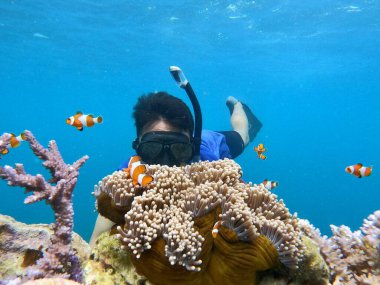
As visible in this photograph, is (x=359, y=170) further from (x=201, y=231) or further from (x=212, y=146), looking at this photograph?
(x=201, y=231)

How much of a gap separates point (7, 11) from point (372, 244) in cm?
2453

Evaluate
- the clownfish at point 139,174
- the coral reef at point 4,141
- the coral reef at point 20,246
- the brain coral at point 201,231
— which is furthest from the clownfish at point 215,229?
the coral reef at point 4,141

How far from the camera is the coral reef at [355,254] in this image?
8.95 ft

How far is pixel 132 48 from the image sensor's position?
92.6 ft

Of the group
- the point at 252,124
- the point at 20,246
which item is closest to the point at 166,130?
the point at 20,246

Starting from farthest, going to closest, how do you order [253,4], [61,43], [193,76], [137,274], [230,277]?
[193,76] → [61,43] → [253,4] → [137,274] → [230,277]

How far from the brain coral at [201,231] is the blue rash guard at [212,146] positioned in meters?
3.32

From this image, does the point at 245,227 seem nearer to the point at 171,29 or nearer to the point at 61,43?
the point at 171,29

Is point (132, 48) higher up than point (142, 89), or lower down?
lower down

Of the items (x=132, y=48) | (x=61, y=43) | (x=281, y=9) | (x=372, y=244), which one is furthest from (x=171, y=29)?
(x=372, y=244)

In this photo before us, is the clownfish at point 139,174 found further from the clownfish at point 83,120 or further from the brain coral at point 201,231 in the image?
the clownfish at point 83,120

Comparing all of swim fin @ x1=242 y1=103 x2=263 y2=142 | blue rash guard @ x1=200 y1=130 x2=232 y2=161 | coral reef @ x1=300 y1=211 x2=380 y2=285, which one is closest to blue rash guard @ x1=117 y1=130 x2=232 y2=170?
blue rash guard @ x1=200 y1=130 x2=232 y2=161

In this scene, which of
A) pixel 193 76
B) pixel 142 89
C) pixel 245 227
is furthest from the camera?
pixel 142 89

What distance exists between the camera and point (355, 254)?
9.82 ft
